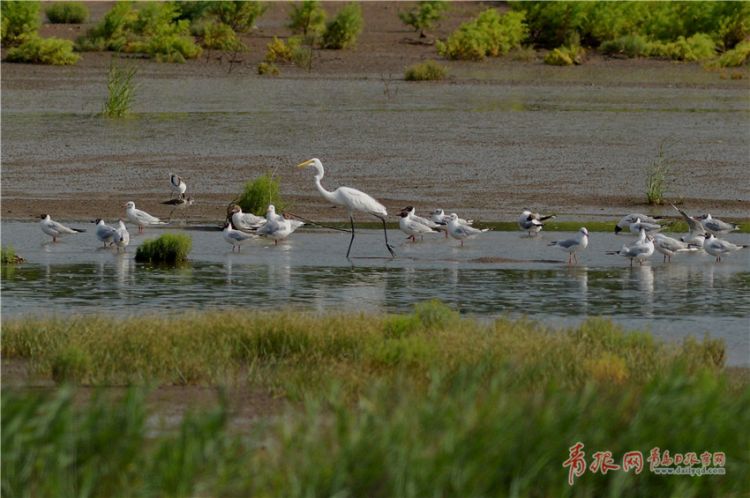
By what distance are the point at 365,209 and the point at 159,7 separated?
44117 millimetres

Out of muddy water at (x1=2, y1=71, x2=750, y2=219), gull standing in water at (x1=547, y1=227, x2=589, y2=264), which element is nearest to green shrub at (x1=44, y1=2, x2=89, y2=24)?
muddy water at (x1=2, y1=71, x2=750, y2=219)

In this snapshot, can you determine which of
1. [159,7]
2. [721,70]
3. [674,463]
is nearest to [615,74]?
[721,70]

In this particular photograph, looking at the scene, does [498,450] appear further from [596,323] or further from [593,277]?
[593,277]

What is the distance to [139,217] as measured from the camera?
2027 centimetres

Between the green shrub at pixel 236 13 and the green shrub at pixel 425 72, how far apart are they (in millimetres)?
12083

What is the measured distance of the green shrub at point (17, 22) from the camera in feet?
176

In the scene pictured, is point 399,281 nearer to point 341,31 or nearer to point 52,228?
point 52,228

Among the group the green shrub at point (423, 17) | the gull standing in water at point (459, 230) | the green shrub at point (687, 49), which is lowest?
the gull standing in water at point (459, 230)

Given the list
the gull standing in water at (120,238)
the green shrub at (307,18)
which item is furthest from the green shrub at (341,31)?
the gull standing in water at (120,238)

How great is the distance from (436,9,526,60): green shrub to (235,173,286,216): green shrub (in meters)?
36.0

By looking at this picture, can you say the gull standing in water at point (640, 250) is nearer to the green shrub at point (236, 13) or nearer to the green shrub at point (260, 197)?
the green shrub at point (260, 197)

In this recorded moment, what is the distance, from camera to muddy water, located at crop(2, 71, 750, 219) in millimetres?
24875

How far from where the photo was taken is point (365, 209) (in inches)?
753

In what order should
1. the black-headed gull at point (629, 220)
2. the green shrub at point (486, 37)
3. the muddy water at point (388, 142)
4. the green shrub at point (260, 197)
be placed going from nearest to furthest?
the black-headed gull at point (629, 220)
the green shrub at point (260, 197)
the muddy water at point (388, 142)
the green shrub at point (486, 37)
